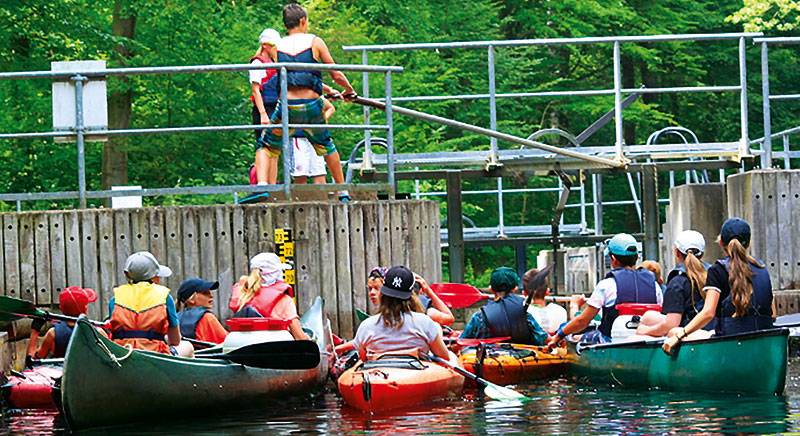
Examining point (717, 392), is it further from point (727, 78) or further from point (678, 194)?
point (727, 78)

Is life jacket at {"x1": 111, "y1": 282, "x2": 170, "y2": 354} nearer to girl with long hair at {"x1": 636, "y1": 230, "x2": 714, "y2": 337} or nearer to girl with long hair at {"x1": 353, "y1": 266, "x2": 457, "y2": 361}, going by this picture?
girl with long hair at {"x1": 353, "y1": 266, "x2": 457, "y2": 361}

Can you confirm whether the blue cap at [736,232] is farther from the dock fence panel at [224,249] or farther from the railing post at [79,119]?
the railing post at [79,119]

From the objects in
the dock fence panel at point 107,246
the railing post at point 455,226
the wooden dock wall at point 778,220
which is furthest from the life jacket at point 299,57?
the wooden dock wall at point 778,220

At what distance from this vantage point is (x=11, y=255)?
13750 millimetres

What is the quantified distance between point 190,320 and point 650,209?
778 centimetres

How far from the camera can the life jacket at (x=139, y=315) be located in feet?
36.5

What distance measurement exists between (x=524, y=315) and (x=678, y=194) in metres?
5.96

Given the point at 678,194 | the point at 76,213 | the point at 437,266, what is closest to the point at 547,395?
the point at 437,266

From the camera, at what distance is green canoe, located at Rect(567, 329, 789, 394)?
10.9 metres

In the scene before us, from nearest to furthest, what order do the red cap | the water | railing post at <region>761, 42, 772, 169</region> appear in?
the water, the red cap, railing post at <region>761, 42, 772, 169</region>

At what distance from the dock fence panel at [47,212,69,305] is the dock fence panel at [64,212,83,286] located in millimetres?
31

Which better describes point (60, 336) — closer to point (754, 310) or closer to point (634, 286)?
point (634, 286)

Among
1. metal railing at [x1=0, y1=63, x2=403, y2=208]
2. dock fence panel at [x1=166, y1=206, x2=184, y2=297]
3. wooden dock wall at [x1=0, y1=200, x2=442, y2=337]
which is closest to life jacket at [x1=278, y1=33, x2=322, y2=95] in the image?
metal railing at [x1=0, y1=63, x2=403, y2=208]

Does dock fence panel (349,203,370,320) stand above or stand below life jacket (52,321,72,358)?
above
